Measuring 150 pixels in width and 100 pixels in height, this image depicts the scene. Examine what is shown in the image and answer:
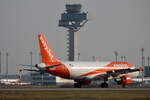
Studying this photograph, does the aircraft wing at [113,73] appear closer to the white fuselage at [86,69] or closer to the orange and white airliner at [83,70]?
the orange and white airliner at [83,70]

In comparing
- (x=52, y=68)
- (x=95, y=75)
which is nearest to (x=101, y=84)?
(x=95, y=75)

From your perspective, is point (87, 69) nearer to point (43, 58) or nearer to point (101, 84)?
point (101, 84)

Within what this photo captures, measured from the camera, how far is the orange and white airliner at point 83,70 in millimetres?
85438

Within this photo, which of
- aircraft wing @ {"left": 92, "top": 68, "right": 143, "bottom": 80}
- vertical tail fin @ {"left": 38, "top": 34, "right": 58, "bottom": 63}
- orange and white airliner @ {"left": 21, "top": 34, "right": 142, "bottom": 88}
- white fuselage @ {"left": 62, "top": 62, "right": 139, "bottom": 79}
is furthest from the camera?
aircraft wing @ {"left": 92, "top": 68, "right": 143, "bottom": 80}

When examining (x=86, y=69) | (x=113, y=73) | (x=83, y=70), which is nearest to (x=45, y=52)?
(x=83, y=70)

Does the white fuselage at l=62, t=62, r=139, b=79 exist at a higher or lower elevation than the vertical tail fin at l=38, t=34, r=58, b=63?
lower

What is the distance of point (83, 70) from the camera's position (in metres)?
90.1

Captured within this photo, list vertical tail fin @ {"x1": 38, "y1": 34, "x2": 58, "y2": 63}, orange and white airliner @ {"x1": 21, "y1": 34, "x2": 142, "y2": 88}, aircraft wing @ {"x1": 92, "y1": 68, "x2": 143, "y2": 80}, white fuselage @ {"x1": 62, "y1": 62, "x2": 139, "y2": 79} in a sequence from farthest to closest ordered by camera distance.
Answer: aircraft wing @ {"x1": 92, "y1": 68, "x2": 143, "y2": 80}
white fuselage @ {"x1": 62, "y1": 62, "x2": 139, "y2": 79}
orange and white airliner @ {"x1": 21, "y1": 34, "x2": 142, "y2": 88}
vertical tail fin @ {"x1": 38, "y1": 34, "x2": 58, "y2": 63}

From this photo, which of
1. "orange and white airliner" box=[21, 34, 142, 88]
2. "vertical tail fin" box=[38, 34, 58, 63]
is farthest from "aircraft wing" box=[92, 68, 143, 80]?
"vertical tail fin" box=[38, 34, 58, 63]

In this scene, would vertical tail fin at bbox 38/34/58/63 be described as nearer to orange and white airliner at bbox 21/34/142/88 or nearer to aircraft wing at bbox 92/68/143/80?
orange and white airliner at bbox 21/34/142/88

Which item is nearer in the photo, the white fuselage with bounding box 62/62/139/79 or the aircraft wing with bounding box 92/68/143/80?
the white fuselage with bounding box 62/62/139/79

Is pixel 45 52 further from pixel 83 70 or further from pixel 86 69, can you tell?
pixel 86 69

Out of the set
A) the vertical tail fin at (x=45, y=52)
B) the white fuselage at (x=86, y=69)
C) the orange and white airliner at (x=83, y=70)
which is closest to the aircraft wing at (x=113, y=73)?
the orange and white airliner at (x=83, y=70)

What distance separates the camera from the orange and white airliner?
280ft
